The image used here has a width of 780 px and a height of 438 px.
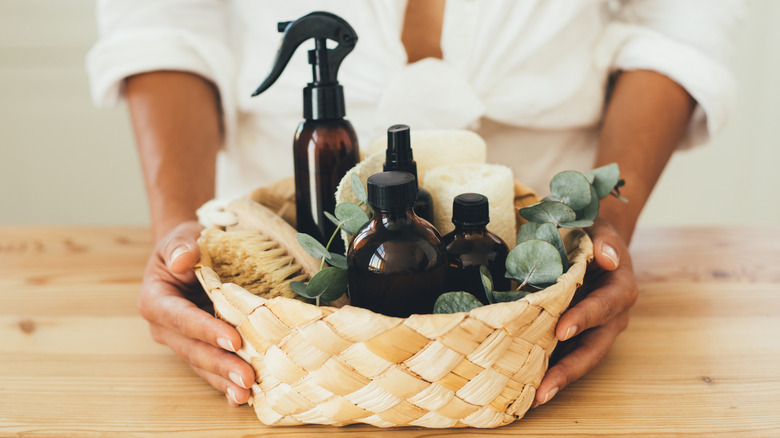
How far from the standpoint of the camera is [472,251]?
0.44 m

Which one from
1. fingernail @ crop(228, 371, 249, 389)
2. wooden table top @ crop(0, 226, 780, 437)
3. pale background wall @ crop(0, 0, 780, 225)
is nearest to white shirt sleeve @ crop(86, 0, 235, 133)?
wooden table top @ crop(0, 226, 780, 437)

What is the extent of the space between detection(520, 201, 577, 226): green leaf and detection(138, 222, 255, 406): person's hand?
0.79 feet

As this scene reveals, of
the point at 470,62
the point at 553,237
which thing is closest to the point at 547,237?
the point at 553,237

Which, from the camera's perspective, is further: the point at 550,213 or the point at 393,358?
the point at 550,213

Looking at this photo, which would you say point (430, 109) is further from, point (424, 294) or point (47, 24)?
point (47, 24)

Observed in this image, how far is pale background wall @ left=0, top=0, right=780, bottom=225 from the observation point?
1.59 m

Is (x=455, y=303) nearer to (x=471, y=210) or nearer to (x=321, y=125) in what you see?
(x=471, y=210)

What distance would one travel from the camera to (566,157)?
85 cm

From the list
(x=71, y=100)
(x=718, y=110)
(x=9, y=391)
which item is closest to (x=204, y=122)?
(x=9, y=391)

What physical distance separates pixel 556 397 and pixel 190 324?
283 mm

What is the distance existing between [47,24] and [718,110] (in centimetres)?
161

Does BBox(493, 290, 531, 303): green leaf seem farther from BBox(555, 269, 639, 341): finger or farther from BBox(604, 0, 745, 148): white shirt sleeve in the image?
Answer: BBox(604, 0, 745, 148): white shirt sleeve

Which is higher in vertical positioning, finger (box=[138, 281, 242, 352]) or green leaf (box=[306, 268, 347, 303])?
green leaf (box=[306, 268, 347, 303])

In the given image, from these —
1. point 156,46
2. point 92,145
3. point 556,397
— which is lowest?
point 92,145
